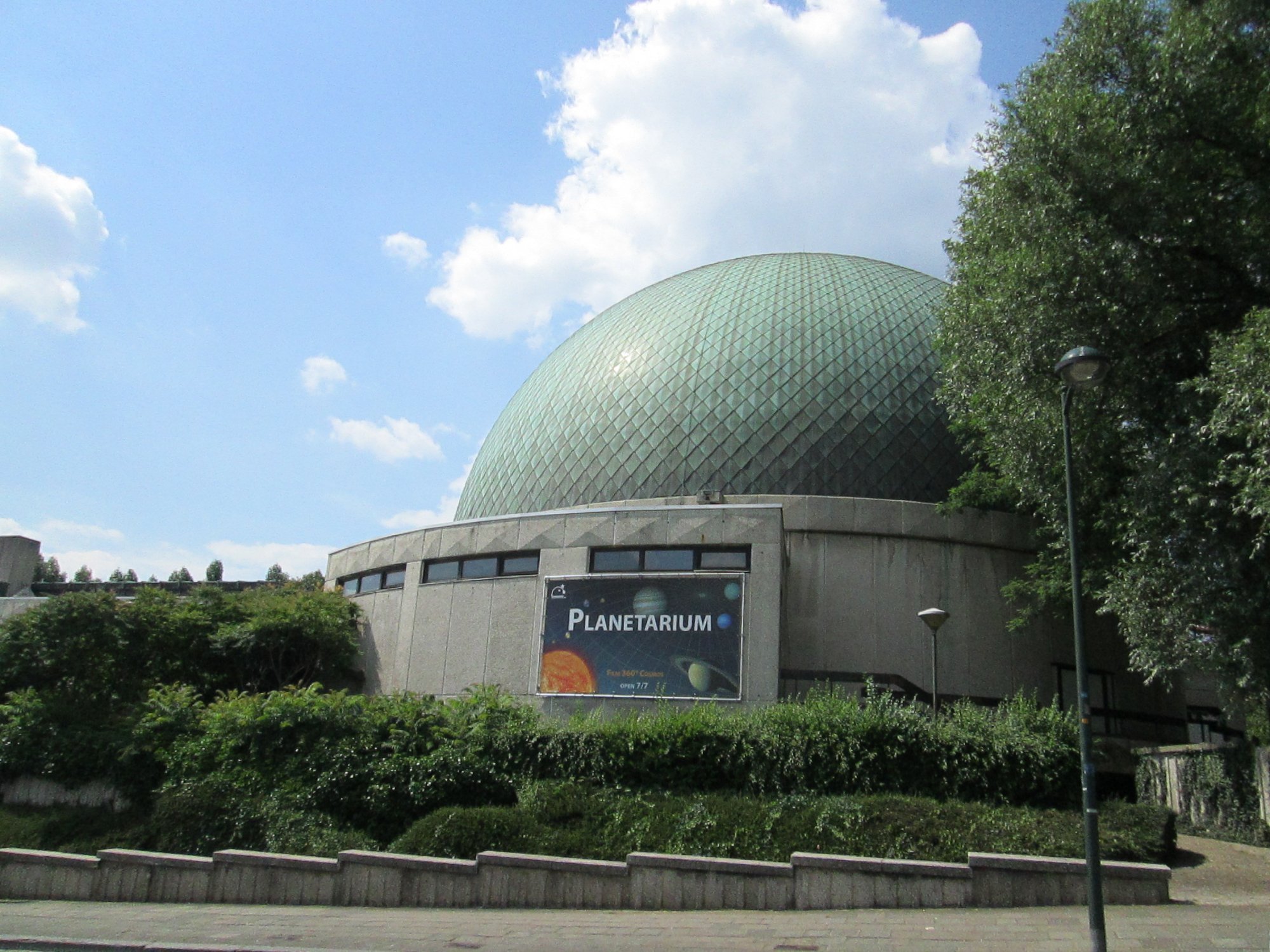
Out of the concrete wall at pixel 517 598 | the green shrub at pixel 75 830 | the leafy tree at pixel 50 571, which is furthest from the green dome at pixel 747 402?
the leafy tree at pixel 50 571

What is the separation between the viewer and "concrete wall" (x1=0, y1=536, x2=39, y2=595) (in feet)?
127

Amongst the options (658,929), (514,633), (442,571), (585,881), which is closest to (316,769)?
(585,881)

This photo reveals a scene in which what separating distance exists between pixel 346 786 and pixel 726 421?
14920mm

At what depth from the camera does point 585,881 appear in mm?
12188

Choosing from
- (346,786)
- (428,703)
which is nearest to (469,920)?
(346,786)

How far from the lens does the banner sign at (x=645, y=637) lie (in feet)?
67.3

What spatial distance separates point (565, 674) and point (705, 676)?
3.09 m

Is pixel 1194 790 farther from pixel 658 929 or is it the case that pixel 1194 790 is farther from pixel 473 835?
pixel 473 835

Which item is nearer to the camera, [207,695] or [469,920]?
[469,920]

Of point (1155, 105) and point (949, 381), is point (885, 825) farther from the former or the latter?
point (1155, 105)

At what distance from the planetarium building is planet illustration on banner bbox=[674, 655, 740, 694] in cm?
4

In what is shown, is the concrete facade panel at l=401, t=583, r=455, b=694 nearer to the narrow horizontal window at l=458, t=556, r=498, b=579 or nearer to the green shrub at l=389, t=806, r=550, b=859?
the narrow horizontal window at l=458, t=556, r=498, b=579

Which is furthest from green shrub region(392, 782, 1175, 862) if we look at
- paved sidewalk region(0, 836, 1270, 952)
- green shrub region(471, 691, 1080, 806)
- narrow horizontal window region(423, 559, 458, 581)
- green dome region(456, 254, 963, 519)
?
green dome region(456, 254, 963, 519)

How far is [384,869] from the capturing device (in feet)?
41.8
